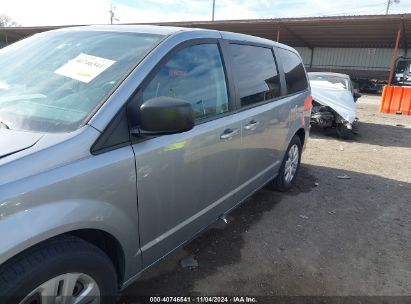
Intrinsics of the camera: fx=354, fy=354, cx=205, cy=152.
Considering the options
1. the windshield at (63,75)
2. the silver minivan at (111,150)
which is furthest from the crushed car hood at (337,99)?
the windshield at (63,75)

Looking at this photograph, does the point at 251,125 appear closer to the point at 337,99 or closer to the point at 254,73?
the point at 254,73

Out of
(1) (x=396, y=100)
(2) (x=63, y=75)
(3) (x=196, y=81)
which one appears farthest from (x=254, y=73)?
(1) (x=396, y=100)

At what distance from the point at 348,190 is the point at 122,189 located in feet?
13.6

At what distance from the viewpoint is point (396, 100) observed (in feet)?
44.9

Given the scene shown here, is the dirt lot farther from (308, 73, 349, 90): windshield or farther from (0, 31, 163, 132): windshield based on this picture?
(308, 73, 349, 90): windshield

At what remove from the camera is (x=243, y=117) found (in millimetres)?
3145

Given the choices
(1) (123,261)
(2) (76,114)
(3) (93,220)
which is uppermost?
(2) (76,114)

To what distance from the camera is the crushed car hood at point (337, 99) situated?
28.1 ft

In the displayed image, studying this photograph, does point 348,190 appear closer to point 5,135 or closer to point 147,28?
point 147,28

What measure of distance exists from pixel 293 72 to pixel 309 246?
228 centimetres

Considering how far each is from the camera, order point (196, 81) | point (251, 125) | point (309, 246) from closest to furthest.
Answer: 1. point (196, 81)
2. point (251, 125)
3. point (309, 246)

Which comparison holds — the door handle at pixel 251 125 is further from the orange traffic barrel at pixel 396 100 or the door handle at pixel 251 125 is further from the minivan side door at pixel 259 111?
the orange traffic barrel at pixel 396 100

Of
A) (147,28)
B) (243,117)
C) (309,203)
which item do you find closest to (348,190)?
(309,203)

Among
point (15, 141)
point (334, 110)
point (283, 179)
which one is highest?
point (15, 141)
